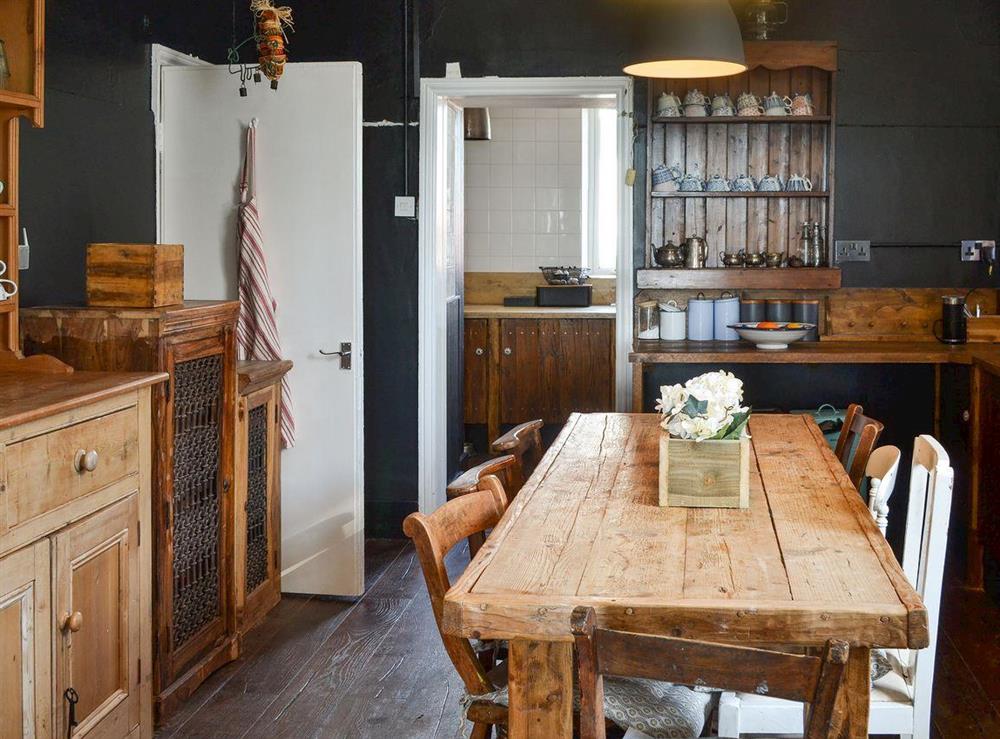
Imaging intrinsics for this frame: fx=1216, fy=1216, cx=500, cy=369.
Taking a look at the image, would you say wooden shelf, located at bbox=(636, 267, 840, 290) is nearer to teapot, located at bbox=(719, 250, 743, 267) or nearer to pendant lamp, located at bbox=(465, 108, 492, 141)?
teapot, located at bbox=(719, 250, 743, 267)

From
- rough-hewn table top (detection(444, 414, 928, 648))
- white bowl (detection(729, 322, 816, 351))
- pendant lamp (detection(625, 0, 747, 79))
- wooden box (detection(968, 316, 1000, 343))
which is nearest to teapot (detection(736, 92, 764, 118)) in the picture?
white bowl (detection(729, 322, 816, 351))

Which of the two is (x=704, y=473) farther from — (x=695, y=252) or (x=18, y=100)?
(x=695, y=252)

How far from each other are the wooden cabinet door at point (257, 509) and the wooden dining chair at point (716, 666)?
2.59 m

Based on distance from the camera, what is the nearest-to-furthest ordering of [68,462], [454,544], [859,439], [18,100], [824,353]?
[454,544] → [68,462] → [18,100] → [859,439] → [824,353]

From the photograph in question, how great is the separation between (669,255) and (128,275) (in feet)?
9.93

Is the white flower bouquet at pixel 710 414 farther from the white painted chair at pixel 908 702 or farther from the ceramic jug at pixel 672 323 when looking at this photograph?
the ceramic jug at pixel 672 323

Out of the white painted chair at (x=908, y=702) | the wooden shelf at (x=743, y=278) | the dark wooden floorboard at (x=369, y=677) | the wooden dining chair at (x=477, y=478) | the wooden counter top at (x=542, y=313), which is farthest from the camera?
the wooden counter top at (x=542, y=313)

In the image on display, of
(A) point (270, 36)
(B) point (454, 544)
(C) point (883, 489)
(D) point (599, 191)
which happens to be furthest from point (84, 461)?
(D) point (599, 191)

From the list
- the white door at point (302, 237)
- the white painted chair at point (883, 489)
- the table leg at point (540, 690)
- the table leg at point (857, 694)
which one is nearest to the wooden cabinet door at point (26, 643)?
the table leg at point (540, 690)

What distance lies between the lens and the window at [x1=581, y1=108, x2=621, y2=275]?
8727 millimetres

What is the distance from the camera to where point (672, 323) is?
600 cm

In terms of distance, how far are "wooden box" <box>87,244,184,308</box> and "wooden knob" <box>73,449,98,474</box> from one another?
2.38 ft

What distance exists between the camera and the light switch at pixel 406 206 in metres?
5.79

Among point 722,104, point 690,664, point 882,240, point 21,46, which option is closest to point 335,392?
point 21,46
